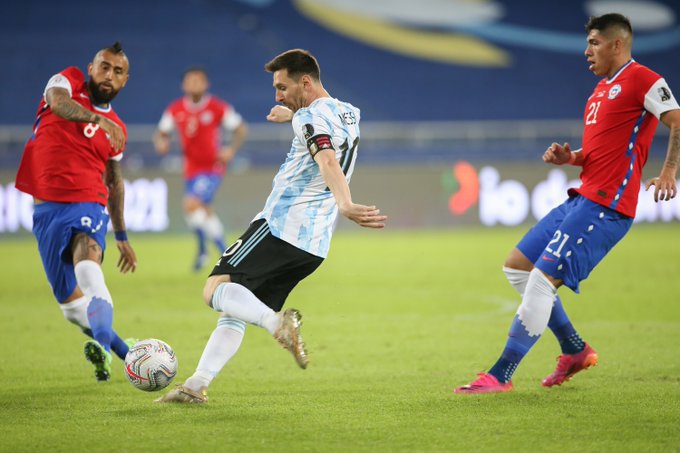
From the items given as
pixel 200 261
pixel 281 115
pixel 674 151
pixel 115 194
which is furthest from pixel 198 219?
→ pixel 674 151

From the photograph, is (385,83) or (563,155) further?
(385,83)

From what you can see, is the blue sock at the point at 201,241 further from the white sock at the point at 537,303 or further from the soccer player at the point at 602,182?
the white sock at the point at 537,303

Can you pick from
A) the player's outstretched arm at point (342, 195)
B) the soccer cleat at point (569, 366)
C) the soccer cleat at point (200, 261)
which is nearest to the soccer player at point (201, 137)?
the soccer cleat at point (200, 261)

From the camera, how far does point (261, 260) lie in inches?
222

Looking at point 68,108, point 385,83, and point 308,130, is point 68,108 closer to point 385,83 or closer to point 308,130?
point 308,130

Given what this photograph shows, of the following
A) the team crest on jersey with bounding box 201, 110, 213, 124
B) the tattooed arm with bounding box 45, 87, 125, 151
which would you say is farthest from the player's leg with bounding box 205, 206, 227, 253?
the tattooed arm with bounding box 45, 87, 125, 151

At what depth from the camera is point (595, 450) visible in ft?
15.4

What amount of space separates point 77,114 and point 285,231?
1750mm

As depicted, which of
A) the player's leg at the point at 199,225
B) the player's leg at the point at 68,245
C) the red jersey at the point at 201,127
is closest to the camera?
the player's leg at the point at 68,245

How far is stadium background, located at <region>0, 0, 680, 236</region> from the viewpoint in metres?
20.6

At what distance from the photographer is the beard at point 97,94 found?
691cm

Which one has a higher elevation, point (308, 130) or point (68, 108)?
point (68, 108)

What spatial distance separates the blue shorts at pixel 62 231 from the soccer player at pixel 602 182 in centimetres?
278

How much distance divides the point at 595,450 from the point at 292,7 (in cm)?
2545
